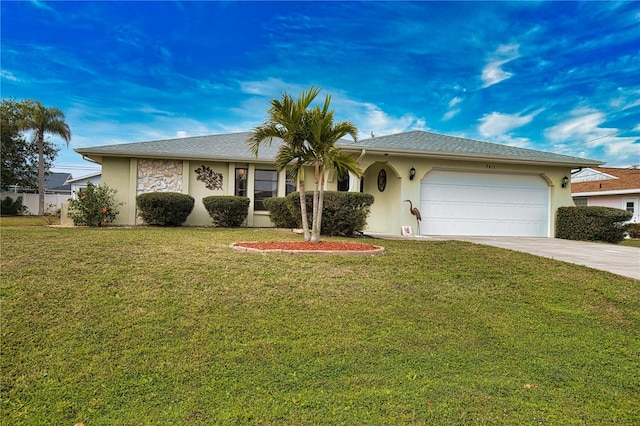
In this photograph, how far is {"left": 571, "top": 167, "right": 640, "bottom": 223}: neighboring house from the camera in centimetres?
1944

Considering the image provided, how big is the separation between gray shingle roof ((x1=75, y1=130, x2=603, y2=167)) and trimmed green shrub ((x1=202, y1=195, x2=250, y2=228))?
167 centimetres

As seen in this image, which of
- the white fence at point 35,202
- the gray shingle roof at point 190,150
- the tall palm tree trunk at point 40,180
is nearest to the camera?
the gray shingle roof at point 190,150

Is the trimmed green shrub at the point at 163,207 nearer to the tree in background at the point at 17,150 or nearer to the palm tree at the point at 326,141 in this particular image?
the palm tree at the point at 326,141

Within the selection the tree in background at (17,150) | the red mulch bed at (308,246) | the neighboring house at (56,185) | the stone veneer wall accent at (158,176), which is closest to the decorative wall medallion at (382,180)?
the red mulch bed at (308,246)

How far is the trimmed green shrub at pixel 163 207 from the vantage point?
11562 mm

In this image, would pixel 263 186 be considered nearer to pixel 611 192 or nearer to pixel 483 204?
pixel 483 204

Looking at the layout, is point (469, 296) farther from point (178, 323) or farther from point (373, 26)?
point (373, 26)

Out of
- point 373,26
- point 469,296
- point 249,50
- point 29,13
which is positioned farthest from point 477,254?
point 29,13

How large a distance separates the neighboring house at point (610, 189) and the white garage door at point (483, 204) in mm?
8566

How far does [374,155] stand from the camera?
11.3 m

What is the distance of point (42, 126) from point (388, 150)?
83.6ft

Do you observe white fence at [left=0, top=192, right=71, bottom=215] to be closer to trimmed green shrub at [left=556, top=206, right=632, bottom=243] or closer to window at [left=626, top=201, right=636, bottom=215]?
trimmed green shrub at [left=556, top=206, right=632, bottom=243]

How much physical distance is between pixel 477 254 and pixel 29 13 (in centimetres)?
1120

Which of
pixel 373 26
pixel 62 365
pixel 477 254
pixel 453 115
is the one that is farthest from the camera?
pixel 453 115
